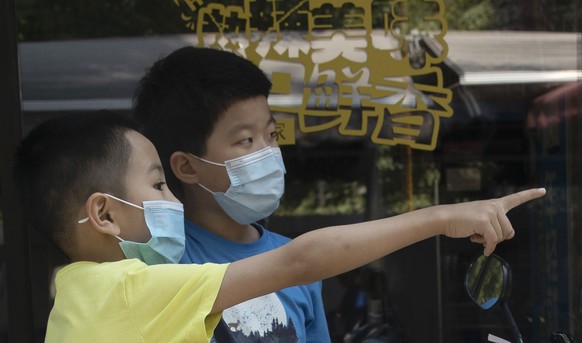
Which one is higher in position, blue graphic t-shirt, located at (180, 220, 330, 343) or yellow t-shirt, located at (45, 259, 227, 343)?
yellow t-shirt, located at (45, 259, 227, 343)

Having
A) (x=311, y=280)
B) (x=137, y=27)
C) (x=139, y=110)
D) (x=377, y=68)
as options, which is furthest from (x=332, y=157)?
(x=311, y=280)

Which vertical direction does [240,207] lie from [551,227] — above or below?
above

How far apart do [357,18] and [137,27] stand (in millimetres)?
893

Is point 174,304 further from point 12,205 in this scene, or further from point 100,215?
point 12,205

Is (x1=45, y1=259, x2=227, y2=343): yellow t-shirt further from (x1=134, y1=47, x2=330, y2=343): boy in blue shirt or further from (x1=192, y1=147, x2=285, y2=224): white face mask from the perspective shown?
(x1=192, y1=147, x2=285, y2=224): white face mask

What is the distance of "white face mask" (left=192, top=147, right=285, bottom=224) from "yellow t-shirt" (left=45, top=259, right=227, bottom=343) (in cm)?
67

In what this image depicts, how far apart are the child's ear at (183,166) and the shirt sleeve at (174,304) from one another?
0.81 meters

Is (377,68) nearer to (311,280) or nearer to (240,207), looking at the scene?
(240,207)

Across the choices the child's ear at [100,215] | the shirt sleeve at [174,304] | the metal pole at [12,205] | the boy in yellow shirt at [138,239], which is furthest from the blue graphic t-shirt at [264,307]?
the metal pole at [12,205]

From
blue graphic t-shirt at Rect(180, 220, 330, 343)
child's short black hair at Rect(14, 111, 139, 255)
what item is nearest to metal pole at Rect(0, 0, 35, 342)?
blue graphic t-shirt at Rect(180, 220, 330, 343)

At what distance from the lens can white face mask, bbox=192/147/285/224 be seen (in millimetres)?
2281

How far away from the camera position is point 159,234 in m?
1.83

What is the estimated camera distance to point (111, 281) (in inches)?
64.3

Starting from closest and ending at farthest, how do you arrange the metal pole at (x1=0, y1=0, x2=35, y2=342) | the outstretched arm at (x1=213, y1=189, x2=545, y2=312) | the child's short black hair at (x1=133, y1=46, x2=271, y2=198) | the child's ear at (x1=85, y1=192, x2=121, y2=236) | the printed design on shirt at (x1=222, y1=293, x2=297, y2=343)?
the outstretched arm at (x1=213, y1=189, x2=545, y2=312) < the child's ear at (x1=85, y1=192, x2=121, y2=236) < the printed design on shirt at (x1=222, y1=293, x2=297, y2=343) < the child's short black hair at (x1=133, y1=46, x2=271, y2=198) < the metal pole at (x1=0, y1=0, x2=35, y2=342)
